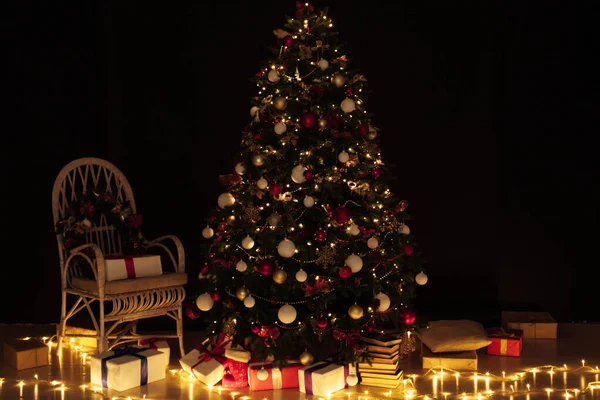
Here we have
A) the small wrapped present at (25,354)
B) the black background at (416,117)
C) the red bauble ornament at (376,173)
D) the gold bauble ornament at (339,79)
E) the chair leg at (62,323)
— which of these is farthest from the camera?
the black background at (416,117)

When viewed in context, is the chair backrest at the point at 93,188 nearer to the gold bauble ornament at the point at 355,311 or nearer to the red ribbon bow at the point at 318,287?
the red ribbon bow at the point at 318,287

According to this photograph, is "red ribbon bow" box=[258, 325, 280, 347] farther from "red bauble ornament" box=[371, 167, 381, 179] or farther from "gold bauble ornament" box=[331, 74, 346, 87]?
"gold bauble ornament" box=[331, 74, 346, 87]

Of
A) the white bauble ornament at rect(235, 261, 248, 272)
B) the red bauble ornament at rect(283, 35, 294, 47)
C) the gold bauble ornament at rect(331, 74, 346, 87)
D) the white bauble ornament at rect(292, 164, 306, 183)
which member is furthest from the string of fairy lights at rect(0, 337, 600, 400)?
the red bauble ornament at rect(283, 35, 294, 47)

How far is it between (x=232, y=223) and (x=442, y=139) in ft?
6.33

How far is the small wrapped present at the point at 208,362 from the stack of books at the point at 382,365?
73 centimetres

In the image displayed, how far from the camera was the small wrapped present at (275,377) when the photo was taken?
3711 mm

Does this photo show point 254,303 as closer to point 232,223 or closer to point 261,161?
point 232,223

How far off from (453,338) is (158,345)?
167cm

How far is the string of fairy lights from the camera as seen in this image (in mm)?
3607

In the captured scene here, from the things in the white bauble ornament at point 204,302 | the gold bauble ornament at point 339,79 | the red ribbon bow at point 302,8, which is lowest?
the white bauble ornament at point 204,302

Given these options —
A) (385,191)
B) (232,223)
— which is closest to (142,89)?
(232,223)

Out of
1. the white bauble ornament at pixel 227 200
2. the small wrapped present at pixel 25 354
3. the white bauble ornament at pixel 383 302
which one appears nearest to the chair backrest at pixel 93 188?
the small wrapped present at pixel 25 354

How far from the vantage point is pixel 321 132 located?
3.73 meters

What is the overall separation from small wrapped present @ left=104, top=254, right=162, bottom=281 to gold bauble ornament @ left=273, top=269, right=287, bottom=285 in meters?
0.95
